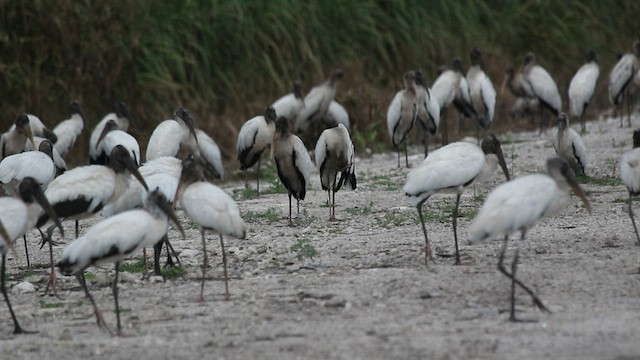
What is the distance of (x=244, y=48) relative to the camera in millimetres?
19828

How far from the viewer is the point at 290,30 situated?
20438mm

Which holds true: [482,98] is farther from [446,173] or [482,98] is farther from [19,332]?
[19,332]

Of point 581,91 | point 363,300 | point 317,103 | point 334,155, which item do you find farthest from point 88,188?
point 581,91

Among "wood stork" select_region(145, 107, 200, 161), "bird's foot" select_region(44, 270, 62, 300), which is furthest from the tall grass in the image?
"bird's foot" select_region(44, 270, 62, 300)

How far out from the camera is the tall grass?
1797 cm

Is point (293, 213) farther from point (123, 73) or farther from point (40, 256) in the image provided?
point (123, 73)

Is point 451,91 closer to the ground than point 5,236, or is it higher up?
higher up

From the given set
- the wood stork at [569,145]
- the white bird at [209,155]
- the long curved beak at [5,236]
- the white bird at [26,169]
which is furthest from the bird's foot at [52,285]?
the wood stork at [569,145]

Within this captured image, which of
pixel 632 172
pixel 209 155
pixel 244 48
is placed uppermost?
pixel 244 48

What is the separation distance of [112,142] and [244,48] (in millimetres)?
6673

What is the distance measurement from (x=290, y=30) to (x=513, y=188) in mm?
12871

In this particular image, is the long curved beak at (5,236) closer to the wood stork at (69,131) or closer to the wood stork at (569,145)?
the wood stork at (569,145)

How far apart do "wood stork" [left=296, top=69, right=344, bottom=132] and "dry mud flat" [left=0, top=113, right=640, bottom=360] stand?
6.20 m

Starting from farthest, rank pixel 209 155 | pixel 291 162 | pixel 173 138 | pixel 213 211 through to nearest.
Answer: pixel 209 155
pixel 173 138
pixel 291 162
pixel 213 211
